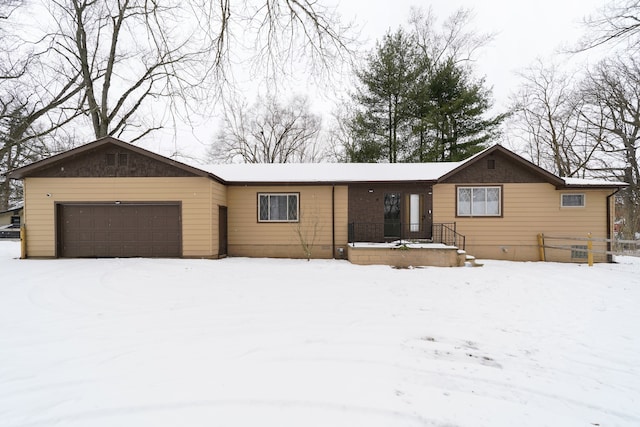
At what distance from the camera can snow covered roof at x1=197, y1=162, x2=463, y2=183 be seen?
11.7m

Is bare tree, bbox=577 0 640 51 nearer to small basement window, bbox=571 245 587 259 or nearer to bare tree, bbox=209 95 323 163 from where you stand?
small basement window, bbox=571 245 587 259

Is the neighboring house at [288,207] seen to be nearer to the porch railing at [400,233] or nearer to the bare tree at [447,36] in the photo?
the porch railing at [400,233]

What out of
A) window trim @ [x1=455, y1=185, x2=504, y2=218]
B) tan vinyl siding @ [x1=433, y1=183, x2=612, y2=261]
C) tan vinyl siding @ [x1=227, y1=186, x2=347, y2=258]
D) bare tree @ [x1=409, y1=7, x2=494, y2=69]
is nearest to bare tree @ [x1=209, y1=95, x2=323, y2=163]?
bare tree @ [x1=409, y1=7, x2=494, y2=69]

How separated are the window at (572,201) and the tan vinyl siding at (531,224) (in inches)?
4.6

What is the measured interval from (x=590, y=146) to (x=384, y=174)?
17.5 m

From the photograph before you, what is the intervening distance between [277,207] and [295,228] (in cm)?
107

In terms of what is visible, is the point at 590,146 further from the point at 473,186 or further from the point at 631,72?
the point at 473,186

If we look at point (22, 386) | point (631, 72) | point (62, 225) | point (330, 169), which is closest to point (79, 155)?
point (62, 225)

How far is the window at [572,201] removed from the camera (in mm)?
11484

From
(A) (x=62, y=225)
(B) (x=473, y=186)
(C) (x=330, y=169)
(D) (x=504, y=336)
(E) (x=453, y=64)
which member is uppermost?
(E) (x=453, y=64)

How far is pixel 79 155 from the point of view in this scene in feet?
34.3

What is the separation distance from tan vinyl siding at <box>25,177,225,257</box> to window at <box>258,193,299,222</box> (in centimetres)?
198

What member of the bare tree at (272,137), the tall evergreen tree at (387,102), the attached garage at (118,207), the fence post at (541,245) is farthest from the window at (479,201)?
the bare tree at (272,137)

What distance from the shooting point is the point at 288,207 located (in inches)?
471
